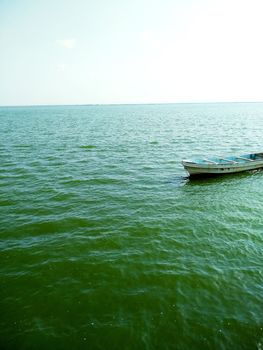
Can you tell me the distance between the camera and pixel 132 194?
24828 millimetres

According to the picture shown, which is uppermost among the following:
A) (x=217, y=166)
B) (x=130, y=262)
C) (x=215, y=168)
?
(x=217, y=166)

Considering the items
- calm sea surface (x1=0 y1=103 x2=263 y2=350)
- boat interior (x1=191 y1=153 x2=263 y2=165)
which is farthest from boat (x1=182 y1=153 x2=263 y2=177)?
calm sea surface (x1=0 y1=103 x2=263 y2=350)

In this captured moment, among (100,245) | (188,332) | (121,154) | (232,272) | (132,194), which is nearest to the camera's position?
(188,332)

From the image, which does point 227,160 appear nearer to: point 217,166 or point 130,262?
point 217,166

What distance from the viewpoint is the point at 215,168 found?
3025 centimetres

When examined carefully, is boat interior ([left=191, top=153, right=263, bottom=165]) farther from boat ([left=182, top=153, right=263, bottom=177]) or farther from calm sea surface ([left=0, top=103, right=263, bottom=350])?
calm sea surface ([left=0, top=103, right=263, bottom=350])

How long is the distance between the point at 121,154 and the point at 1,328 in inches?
1284

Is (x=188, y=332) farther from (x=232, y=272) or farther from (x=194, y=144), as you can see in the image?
(x=194, y=144)

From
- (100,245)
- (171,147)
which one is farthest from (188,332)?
(171,147)

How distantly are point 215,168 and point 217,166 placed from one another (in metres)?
0.32

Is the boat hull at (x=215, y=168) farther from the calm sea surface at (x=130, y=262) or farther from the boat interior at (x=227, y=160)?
the calm sea surface at (x=130, y=262)

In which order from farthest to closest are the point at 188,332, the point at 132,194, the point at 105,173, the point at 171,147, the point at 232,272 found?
the point at 171,147 → the point at 105,173 → the point at 132,194 → the point at 232,272 → the point at 188,332

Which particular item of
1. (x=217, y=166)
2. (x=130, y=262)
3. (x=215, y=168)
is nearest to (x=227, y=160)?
(x=217, y=166)

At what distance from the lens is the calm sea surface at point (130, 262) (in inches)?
431
